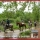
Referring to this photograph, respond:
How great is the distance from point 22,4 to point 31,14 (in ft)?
0.60

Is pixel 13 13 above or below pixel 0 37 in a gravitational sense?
above

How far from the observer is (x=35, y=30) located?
2014 mm

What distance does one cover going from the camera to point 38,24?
2.04 m

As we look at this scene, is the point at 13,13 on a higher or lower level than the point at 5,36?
higher

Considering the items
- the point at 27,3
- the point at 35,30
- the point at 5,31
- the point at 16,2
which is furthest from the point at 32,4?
the point at 5,31

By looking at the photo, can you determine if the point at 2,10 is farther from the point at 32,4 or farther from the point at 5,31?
the point at 32,4

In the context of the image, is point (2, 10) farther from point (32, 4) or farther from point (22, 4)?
point (32, 4)

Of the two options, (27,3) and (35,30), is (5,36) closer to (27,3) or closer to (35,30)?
(35,30)

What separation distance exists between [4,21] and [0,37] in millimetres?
222

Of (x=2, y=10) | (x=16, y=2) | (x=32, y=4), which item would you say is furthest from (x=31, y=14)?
(x=2, y=10)

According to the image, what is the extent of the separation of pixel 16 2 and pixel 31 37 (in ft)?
1.68

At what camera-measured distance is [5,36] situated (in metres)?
2.01

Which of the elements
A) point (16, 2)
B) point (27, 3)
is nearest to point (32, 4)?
point (27, 3)

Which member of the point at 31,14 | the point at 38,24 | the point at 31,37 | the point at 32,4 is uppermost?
the point at 32,4
